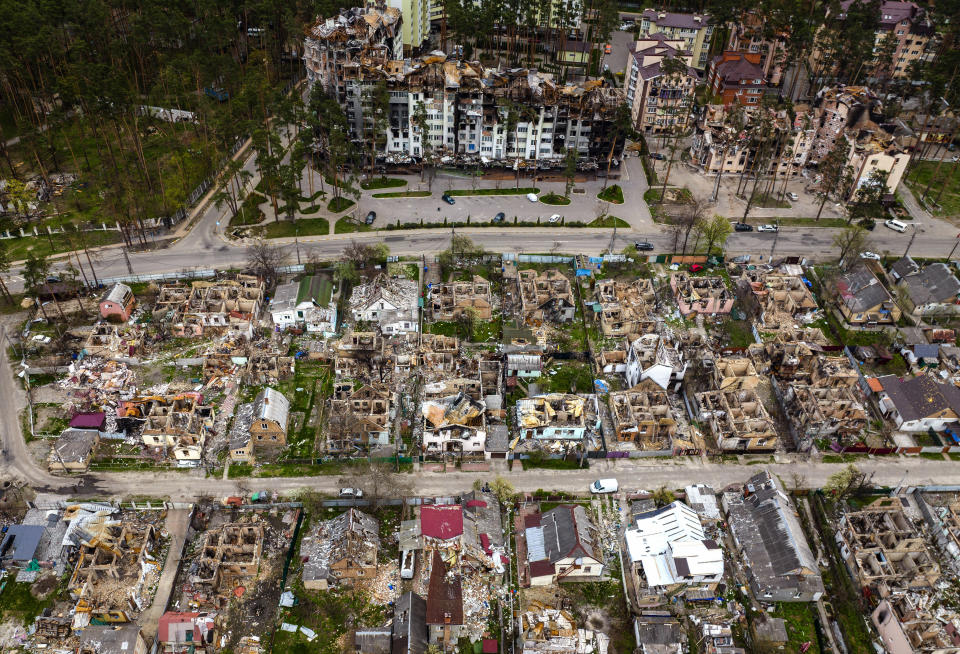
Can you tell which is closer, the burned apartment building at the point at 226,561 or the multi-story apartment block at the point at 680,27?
the burned apartment building at the point at 226,561

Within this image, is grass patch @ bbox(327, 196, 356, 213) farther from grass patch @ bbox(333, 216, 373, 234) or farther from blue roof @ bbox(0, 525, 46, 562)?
blue roof @ bbox(0, 525, 46, 562)

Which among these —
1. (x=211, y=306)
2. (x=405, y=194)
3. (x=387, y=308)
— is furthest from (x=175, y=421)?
(x=405, y=194)

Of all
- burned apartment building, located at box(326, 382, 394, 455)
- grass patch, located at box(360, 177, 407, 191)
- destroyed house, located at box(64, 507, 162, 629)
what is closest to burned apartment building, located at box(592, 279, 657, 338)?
burned apartment building, located at box(326, 382, 394, 455)

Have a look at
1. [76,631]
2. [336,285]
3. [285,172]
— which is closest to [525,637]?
[76,631]

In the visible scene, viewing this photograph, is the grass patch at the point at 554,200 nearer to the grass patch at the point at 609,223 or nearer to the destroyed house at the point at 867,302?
the grass patch at the point at 609,223

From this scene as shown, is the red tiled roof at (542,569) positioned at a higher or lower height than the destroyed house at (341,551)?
higher

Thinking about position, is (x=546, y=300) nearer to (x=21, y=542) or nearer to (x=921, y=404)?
(x=921, y=404)

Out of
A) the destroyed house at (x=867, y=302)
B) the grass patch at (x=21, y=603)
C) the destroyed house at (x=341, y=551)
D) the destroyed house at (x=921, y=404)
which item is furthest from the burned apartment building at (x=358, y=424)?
the destroyed house at (x=867, y=302)

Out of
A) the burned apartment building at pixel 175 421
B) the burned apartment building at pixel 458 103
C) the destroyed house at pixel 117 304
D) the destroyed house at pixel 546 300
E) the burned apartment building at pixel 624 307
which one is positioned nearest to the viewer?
the burned apartment building at pixel 175 421
